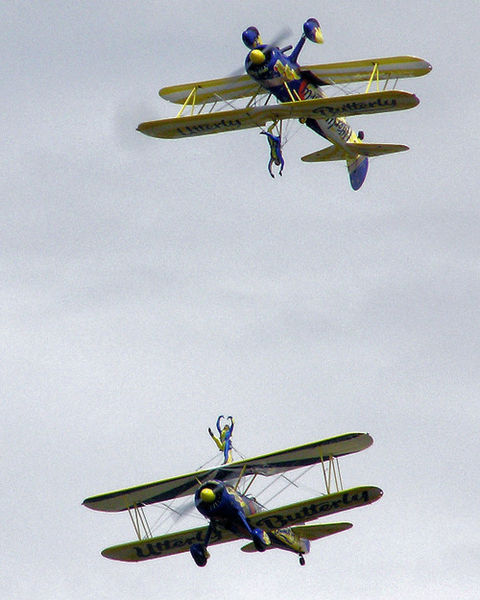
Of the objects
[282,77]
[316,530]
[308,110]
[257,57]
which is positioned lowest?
[316,530]

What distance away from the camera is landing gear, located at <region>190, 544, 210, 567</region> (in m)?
54.2

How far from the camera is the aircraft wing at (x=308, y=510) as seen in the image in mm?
54625

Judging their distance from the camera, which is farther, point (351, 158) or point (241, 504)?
point (351, 158)

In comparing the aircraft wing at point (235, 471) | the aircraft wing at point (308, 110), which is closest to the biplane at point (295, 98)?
the aircraft wing at point (308, 110)

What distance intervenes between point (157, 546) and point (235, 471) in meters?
4.17

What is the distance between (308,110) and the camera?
56531 mm

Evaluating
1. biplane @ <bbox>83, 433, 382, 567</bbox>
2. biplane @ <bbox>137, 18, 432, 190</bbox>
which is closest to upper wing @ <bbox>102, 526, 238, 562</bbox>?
biplane @ <bbox>83, 433, 382, 567</bbox>

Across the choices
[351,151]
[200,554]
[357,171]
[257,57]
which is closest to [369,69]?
[351,151]

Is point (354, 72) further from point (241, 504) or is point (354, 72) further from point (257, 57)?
point (241, 504)

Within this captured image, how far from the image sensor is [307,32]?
57.4 meters

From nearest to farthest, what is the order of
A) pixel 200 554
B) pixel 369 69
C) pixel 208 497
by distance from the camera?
1. pixel 208 497
2. pixel 200 554
3. pixel 369 69

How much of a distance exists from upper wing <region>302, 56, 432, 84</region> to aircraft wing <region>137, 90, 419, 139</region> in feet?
8.66

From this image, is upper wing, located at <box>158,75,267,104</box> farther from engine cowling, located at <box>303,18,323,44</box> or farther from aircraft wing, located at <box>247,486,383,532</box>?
aircraft wing, located at <box>247,486,383,532</box>

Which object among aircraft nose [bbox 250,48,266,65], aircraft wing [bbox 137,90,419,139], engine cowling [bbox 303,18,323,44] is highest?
engine cowling [bbox 303,18,323,44]
